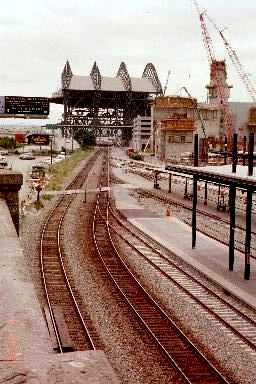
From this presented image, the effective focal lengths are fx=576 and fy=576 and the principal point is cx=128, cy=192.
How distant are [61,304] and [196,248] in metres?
10.7

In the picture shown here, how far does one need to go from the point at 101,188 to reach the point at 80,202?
10846 millimetres

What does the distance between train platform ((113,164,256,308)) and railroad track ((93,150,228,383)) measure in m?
2.99

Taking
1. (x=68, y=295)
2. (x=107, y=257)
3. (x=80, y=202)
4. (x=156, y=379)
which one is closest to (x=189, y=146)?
(x=80, y=202)

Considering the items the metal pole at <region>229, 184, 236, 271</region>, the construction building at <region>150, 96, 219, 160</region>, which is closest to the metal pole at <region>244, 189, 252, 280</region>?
the metal pole at <region>229, 184, 236, 271</region>

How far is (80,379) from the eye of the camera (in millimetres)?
8773

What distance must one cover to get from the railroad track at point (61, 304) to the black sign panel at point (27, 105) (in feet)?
45.5

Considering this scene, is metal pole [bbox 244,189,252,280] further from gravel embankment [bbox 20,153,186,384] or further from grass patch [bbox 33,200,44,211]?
grass patch [bbox 33,200,44,211]

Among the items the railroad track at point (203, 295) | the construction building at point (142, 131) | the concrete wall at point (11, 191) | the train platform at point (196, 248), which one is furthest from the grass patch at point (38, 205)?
the construction building at point (142, 131)

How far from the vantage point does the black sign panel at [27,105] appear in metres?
44.3

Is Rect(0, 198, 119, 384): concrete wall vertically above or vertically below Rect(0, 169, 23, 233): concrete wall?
below

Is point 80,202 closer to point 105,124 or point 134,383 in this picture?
point 134,383

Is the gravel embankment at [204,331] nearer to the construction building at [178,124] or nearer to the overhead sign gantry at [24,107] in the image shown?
the overhead sign gantry at [24,107]

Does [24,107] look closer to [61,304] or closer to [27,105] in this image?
[27,105]

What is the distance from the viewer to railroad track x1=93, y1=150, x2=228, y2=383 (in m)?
13.4
